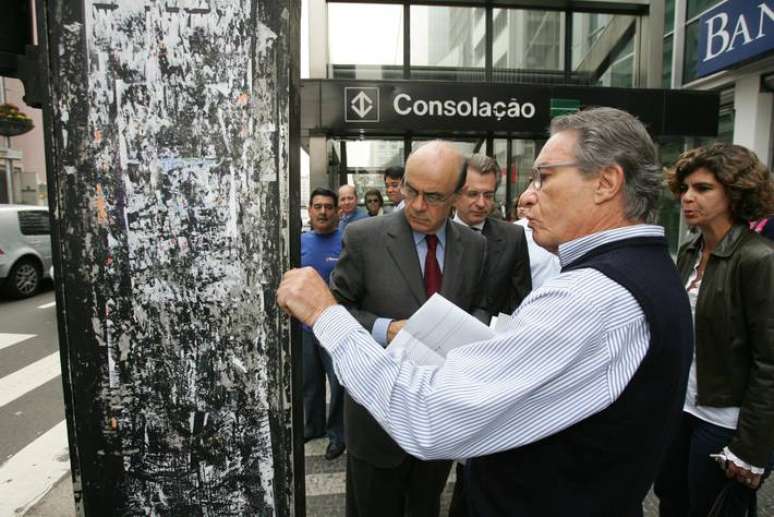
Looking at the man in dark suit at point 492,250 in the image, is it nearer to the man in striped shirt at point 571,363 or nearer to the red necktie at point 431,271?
the red necktie at point 431,271

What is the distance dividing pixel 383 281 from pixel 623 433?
1.17 metres

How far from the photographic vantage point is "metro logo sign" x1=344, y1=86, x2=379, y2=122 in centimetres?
850

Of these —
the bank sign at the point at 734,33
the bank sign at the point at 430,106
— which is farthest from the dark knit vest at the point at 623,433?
the bank sign at the point at 734,33

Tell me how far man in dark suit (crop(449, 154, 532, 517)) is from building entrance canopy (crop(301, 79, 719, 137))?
18.5 feet

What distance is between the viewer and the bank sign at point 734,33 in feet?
22.9

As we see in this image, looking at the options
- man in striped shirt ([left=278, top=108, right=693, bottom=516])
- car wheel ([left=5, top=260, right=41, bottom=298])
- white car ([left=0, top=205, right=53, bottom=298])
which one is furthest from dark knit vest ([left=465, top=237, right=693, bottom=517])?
car wheel ([left=5, top=260, right=41, bottom=298])

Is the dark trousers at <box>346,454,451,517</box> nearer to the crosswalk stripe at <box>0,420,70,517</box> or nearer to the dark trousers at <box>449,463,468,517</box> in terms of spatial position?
the dark trousers at <box>449,463,468,517</box>

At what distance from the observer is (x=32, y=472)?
10.9ft

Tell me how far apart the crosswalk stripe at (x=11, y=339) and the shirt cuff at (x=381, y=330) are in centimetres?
646

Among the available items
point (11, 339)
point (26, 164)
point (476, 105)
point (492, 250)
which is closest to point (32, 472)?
point (492, 250)

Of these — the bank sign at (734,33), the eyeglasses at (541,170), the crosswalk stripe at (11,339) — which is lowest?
the crosswalk stripe at (11,339)

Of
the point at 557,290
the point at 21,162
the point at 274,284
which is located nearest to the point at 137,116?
the point at 274,284

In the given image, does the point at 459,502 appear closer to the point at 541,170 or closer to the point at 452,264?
the point at 452,264

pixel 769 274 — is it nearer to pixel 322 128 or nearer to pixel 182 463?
pixel 182 463
